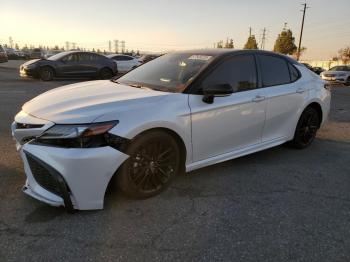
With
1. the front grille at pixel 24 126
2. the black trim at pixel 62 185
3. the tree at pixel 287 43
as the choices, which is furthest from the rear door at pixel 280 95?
the tree at pixel 287 43

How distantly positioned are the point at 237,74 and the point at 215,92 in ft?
2.40

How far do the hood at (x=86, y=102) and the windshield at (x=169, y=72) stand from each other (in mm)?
261

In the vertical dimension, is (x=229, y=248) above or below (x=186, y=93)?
below

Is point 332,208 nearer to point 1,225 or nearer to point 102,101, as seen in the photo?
point 102,101

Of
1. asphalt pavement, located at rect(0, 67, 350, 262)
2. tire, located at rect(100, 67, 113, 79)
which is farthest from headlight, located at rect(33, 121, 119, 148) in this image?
tire, located at rect(100, 67, 113, 79)

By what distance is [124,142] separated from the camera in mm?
3389

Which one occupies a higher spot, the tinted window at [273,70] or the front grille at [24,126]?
the tinted window at [273,70]

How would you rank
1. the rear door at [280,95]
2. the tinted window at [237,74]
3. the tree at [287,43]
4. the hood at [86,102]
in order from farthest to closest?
the tree at [287,43]
the rear door at [280,95]
the tinted window at [237,74]
the hood at [86,102]

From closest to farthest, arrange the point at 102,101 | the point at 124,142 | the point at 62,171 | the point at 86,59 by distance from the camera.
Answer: the point at 62,171, the point at 124,142, the point at 102,101, the point at 86,59

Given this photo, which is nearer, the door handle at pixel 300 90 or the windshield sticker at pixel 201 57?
the windshield sticker at pixel 201 57

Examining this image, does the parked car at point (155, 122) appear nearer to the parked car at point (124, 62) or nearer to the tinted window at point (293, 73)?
the tinted window at point (293, 73)

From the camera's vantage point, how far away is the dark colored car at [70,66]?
1714 centimetres

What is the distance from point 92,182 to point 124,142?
444mm

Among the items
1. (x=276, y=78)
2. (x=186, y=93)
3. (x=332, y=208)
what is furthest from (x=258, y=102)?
(x=332, y=208)
